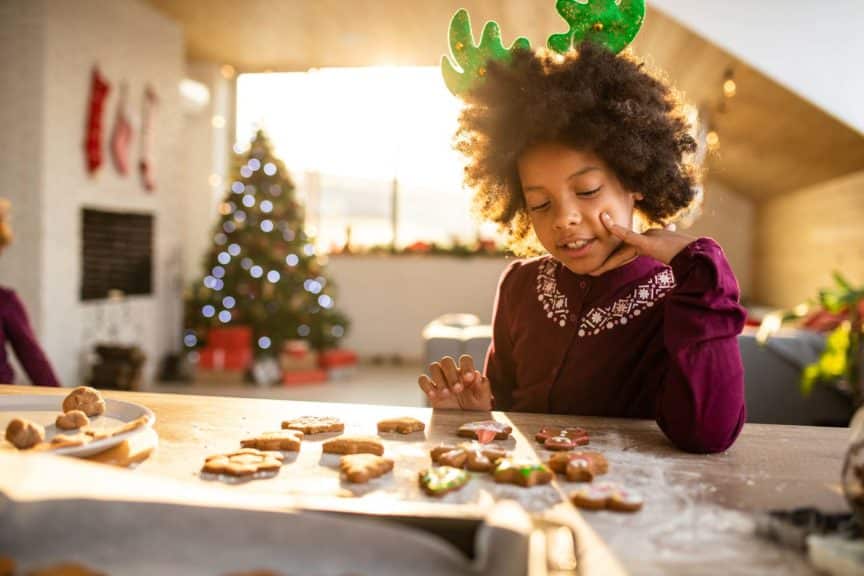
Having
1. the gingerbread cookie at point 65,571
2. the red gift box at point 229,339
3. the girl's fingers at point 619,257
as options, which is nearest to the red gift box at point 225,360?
the red gift box at point 229,339

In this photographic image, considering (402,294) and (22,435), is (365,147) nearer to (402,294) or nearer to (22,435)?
(402,294)

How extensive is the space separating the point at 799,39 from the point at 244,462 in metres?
4.58

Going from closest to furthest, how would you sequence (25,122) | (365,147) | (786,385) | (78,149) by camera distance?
(786,385)
(25,122)
(78,149)
(365,147)

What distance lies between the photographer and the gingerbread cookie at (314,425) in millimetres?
1154

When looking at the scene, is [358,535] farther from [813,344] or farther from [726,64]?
Result: [726,64]

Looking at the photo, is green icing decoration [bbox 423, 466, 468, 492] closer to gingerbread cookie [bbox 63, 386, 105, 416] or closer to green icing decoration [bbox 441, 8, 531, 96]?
gingerbread cookie [bbox 63, 386, 105, 416]

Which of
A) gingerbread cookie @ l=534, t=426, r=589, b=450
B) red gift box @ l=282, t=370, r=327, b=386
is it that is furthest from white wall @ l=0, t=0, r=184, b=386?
gingerbread cookie @ l=534, t=426, r=589, b=450

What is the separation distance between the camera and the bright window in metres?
8.78

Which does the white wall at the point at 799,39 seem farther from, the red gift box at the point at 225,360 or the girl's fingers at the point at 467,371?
the red gift box at the point at 225,360

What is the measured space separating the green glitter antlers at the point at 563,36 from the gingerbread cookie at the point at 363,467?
3.06 feet

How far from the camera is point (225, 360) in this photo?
270 inches

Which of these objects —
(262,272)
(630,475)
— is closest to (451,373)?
(630,475)

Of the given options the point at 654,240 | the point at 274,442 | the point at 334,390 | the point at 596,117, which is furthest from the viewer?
the point at 334,390

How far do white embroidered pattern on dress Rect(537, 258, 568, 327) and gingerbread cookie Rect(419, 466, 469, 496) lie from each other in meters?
0.81
